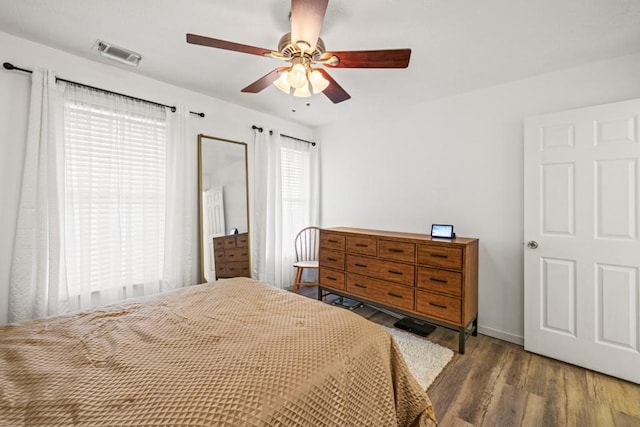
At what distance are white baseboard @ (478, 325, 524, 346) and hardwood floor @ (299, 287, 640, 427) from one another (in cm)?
14

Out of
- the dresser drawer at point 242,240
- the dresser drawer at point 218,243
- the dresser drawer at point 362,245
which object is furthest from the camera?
the dresser drawer at point 242,240

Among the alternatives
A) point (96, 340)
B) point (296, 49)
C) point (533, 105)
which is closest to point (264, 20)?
point (296, 49)

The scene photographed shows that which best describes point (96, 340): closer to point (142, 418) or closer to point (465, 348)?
point (142, 418)

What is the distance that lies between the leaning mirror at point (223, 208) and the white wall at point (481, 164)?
1585mm

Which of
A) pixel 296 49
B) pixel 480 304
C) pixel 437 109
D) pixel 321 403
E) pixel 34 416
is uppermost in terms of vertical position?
pixel 437 109

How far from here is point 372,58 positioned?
1.61 m

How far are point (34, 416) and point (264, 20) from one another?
6.83ft

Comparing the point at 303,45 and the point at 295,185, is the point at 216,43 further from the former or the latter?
the point at 295,185

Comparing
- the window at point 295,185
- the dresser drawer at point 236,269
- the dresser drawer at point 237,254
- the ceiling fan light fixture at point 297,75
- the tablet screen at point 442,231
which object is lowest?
the dresser drawer at point 236,269

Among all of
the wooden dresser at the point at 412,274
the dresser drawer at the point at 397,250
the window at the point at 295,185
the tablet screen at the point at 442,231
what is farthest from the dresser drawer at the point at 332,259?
the tablet screen at the point at 442,231

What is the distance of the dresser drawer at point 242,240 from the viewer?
128 inches

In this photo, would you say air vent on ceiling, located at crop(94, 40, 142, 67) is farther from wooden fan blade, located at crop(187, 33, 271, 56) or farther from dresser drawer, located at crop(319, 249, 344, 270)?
dresser drawer, located at crop(319, 249, 344, 270)

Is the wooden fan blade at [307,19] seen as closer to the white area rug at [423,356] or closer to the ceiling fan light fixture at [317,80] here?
the ceiling fan light fixture at [317,80]

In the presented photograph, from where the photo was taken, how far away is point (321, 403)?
0.97 m
